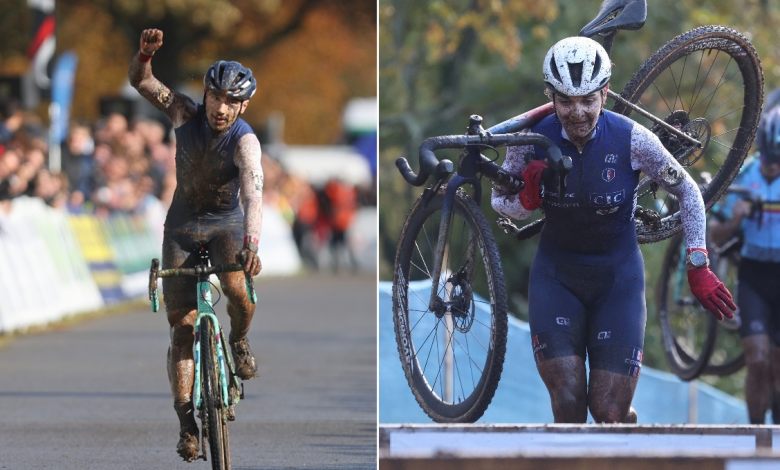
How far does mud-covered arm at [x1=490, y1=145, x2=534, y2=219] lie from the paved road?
2.41 metres

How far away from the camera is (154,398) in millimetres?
14461

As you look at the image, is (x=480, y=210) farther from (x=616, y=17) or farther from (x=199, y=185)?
(x=199, y=185)

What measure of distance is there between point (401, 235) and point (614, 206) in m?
0.88

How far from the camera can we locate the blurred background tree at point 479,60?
18.0m

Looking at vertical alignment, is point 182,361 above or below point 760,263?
below

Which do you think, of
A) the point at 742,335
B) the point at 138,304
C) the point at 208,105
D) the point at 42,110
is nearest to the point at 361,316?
the point at 138,304

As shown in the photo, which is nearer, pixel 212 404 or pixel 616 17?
pixel 616 17

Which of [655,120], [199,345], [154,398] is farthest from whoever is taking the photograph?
[154,398]

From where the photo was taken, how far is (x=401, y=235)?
28.7 ft

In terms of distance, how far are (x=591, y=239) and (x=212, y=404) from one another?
184 centimetres

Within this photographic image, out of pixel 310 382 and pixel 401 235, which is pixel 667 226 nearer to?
pixel 401 235

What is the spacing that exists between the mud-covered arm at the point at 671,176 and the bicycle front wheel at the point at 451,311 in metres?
0.69

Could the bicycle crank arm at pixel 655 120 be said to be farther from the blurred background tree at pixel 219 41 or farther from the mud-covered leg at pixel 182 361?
the blurred background tree at pixel 219 41

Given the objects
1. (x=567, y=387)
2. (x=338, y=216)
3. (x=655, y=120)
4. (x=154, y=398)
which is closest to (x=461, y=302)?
(x=567, y=387)
